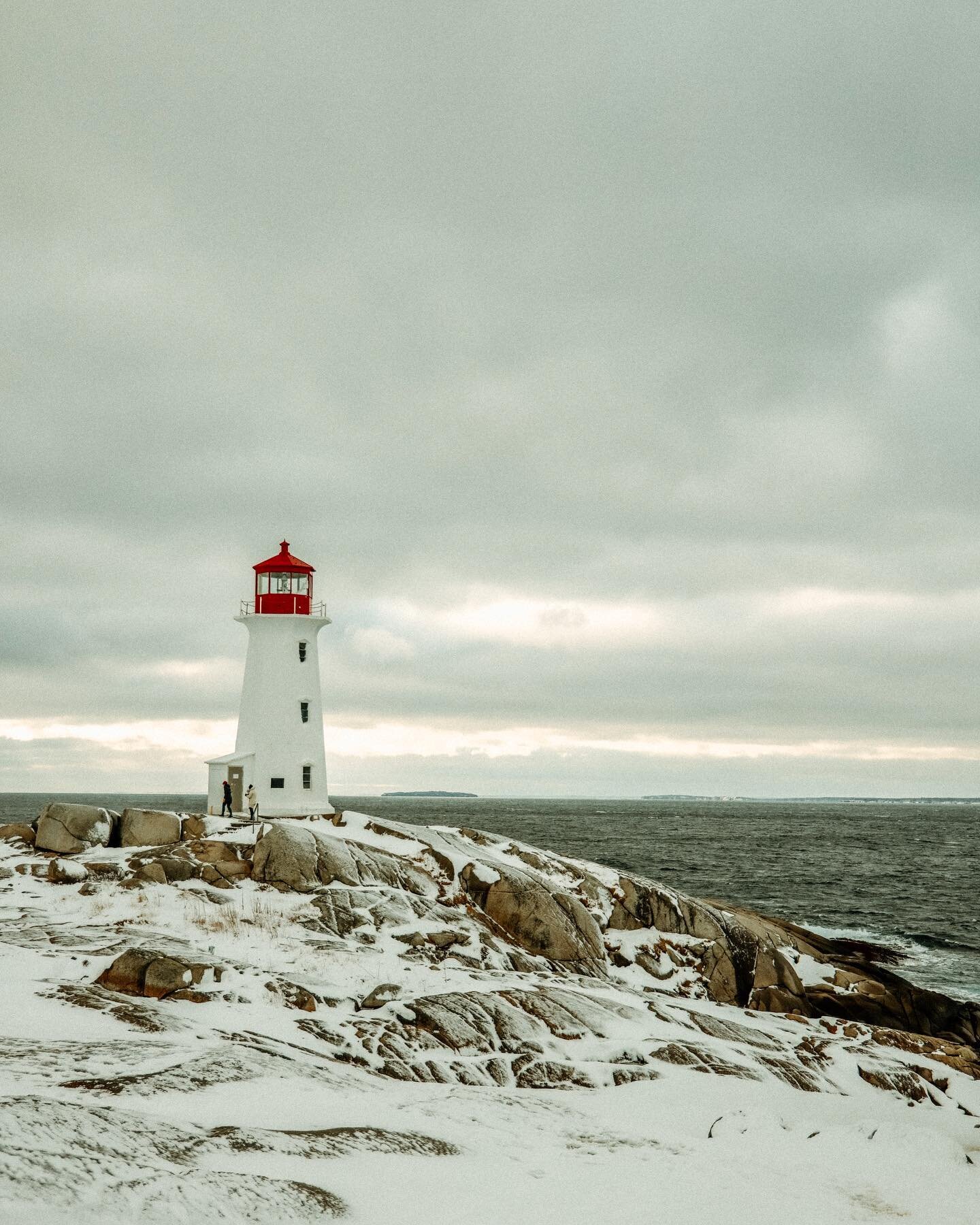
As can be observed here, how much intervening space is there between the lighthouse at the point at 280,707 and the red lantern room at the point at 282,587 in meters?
0.03

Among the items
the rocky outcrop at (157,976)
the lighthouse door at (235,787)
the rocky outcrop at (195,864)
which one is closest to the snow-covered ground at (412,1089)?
the rocky outcrop at (157,976)

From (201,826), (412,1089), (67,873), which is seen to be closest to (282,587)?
(201,826)

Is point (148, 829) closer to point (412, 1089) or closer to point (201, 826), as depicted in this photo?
point (201, 826)

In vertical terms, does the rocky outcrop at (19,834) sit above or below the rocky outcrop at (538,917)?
above

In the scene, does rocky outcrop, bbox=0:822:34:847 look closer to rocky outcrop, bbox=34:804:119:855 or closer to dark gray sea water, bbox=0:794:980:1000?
rocky outcrop, bbox=34:804:119:855

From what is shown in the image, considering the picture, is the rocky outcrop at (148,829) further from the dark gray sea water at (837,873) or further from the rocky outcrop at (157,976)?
the dark gray sea water at (837,873)

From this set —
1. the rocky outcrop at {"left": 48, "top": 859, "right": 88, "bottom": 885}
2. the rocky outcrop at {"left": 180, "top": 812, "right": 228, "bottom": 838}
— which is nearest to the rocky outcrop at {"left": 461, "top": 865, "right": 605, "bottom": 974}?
the rocky outcrop at {"left": 180, "top": 812, "right": 228, "bottom": 838}

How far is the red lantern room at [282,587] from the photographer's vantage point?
3872 centimetres

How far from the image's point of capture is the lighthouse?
3753cm

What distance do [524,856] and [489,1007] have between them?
14789 mm

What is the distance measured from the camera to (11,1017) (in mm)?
13750

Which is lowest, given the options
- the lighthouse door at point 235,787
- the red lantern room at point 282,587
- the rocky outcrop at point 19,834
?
the rocky outcrop at point 19,834

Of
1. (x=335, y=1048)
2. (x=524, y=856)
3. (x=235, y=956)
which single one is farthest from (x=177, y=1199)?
(x=524, y=856)

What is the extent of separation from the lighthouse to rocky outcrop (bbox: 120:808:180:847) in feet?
22.4
